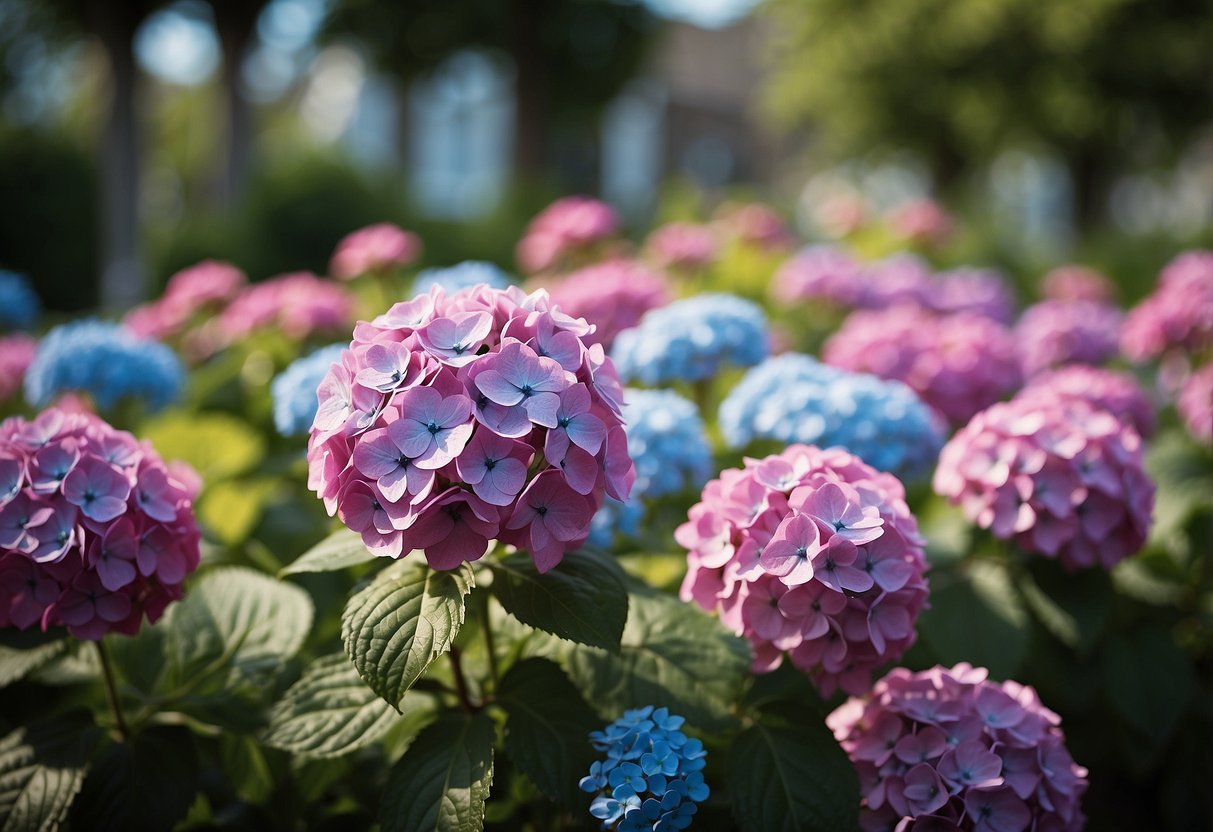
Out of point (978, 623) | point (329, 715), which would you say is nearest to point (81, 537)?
point (329, 715)

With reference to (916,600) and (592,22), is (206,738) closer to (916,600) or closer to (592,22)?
(916,600)

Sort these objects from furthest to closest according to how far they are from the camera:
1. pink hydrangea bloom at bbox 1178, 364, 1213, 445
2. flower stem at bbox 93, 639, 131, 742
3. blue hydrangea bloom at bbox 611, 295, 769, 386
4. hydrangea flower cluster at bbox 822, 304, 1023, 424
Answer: hydrangea flower cluster at bbox 822, 304, 1023, 424, pink hydrangea bloom at bbox 1178, 364, 1213, 445, blue hydrangea bloom at bbox 611, 295, 769, 386, flower stem at bbox 93, 639, 131, 742

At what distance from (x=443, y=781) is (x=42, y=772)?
0.73 metres

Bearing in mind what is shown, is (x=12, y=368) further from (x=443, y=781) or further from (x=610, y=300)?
(x=443, y=781)

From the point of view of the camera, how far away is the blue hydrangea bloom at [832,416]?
94.6 inches

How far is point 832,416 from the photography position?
2.40m

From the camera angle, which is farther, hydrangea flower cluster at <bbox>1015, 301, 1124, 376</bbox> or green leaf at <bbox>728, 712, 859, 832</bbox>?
hydrangea flower cluster at <bbox>1015, 301, 1124, 376</bbox>

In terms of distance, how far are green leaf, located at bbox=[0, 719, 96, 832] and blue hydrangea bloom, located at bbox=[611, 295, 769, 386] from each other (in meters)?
1.53

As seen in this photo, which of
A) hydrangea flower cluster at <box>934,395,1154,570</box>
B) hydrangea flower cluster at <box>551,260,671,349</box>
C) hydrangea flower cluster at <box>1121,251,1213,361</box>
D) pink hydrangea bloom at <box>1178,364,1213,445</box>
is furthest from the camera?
hydrangea flower cluster at <box>1121,251,1213,361</box>

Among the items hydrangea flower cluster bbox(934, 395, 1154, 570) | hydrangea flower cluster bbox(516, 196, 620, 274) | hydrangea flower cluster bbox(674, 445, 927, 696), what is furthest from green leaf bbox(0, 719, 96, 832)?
hydrangea flower cluster bbox(516, 196, 620, 274)

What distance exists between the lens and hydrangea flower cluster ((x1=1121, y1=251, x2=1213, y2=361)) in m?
3.50

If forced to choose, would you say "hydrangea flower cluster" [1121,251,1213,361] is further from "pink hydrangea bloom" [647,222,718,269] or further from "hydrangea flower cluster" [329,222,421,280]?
"hydrangea flower cluster" [329,222,421,280]

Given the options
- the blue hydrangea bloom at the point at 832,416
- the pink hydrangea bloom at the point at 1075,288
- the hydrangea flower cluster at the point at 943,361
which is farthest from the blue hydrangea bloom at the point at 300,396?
the pink hydrangea bloom at the point at 1075,288

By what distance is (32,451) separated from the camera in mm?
1798
